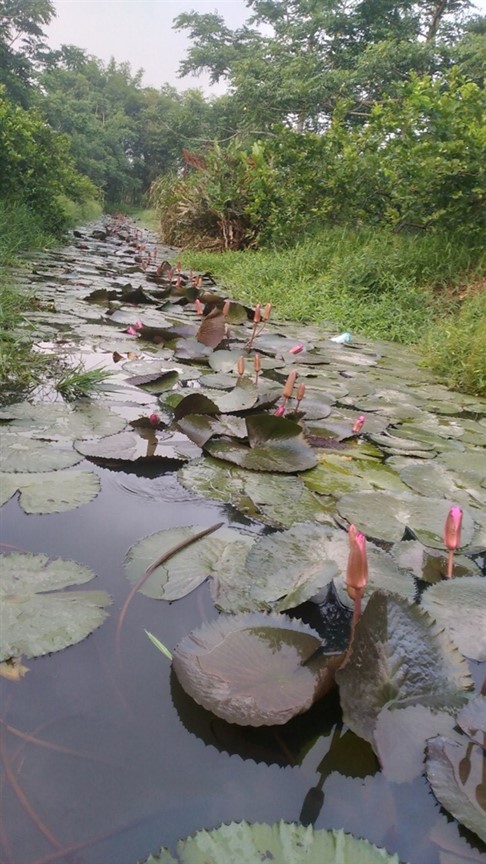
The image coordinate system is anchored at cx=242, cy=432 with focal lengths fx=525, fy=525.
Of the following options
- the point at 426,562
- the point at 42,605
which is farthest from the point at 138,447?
the point at 426,562

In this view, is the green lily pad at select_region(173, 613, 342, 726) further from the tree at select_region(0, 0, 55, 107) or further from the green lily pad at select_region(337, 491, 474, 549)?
the tree at select_region(0, 0, 55, 107)

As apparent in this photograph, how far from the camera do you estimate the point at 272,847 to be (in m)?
0.51

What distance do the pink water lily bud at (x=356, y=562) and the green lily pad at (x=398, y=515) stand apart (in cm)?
55

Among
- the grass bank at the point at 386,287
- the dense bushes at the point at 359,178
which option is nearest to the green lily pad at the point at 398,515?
the grass bank at the point at 386,287

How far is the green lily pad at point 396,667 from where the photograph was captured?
26.6 inches

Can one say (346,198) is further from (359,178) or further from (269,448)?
(269,448)

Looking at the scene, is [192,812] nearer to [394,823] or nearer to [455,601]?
[394,823]

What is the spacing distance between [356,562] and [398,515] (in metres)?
0.69

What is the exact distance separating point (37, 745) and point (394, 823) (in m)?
0.43

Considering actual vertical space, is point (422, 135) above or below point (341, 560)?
above

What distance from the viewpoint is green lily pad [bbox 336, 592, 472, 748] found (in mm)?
676

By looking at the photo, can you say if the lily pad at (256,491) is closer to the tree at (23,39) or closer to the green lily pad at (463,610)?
the green lily pad at (463,610)

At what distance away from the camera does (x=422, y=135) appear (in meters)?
5.25

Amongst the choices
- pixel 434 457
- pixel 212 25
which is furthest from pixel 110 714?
pixel 212 25
